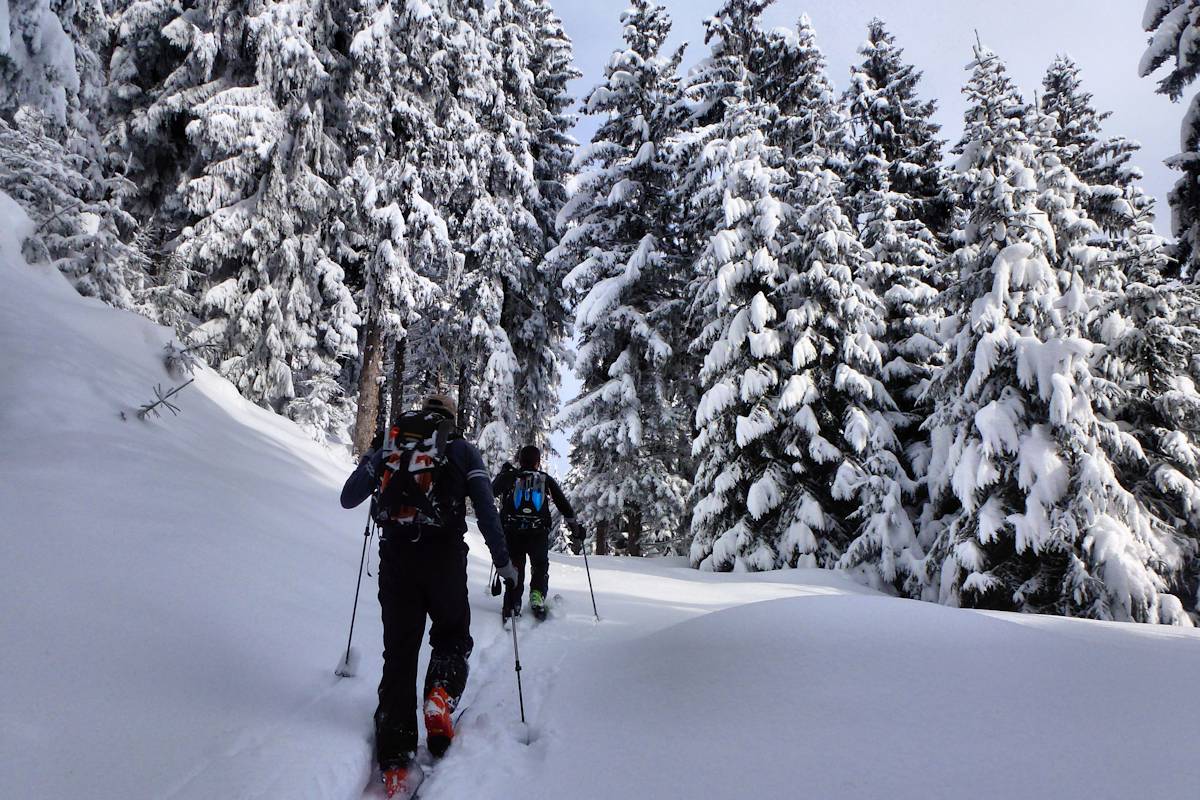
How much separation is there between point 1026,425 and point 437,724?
37.6 ft

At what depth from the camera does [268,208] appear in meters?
15.0

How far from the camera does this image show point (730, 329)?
1527 centimetres

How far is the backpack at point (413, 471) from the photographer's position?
395 centimetres

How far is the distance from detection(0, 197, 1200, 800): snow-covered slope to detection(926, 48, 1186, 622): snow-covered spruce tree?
5469mm

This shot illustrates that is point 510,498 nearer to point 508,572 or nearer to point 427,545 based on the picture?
point 508,572

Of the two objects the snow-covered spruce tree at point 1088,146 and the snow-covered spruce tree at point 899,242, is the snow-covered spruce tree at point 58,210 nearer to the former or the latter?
the snow-covered spruce tree at point 899,242

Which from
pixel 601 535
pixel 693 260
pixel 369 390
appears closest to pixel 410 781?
pixel 369 390

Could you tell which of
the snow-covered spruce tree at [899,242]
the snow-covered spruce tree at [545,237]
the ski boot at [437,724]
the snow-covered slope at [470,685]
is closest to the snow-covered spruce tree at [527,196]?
the snow-covered spruce tree at [545,237]

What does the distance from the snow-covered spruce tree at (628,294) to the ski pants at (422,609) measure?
13798mm

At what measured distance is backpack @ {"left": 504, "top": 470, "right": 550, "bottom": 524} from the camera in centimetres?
794

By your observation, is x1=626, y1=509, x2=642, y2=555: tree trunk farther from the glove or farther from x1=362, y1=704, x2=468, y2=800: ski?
x1=362, y1=704, x2=468, y2=800: ski

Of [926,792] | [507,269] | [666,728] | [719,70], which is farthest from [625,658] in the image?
[719,70]

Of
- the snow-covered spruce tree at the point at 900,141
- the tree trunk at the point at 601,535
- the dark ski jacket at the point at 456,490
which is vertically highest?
the snow-covered spruce tree at the point at 900,141

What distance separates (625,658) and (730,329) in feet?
35.9
